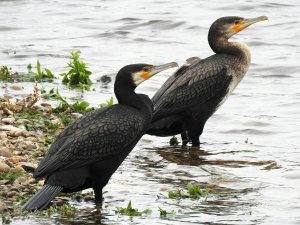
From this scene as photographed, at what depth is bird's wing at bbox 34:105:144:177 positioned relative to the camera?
804 centimetres

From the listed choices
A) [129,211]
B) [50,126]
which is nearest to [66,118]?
[50,126]

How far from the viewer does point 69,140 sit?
821 cm

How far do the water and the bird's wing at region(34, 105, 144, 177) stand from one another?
47cm

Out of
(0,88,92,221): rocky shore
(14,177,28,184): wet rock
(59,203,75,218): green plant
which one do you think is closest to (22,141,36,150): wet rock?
(0,88,92,221): rocky shore

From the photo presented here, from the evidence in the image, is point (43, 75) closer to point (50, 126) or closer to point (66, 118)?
point (66, 118)

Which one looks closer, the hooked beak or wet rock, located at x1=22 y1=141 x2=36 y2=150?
the hooked beak

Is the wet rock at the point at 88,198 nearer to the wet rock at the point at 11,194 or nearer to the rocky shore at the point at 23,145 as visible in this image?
the rocky shore at the point at 23,145

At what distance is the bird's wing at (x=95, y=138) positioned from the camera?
26.4 ft

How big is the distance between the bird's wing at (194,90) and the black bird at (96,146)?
89.2 inches

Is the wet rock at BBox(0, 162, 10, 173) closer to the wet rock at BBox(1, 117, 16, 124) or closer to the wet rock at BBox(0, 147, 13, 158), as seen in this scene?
the wet rock at BBox(0, 147, 13, 158)

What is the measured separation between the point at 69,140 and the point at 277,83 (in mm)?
7349

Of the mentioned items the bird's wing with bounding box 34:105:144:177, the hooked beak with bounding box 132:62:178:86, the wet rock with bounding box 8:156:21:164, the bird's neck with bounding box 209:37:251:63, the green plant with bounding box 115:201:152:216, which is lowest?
the green plant with bounding box 115:201:152:216

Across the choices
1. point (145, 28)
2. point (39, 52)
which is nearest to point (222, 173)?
point (39, 52)

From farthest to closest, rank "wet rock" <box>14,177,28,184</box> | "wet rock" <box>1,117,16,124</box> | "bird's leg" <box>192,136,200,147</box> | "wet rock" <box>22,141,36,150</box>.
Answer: "bird's leg" <box>192,136,200,147</box> < "wet rock" <box>1,117,16,124</box> < "wet rock" <box>22,141,36,150</box> < "wet rock" <box>14,177,28,184</box>
